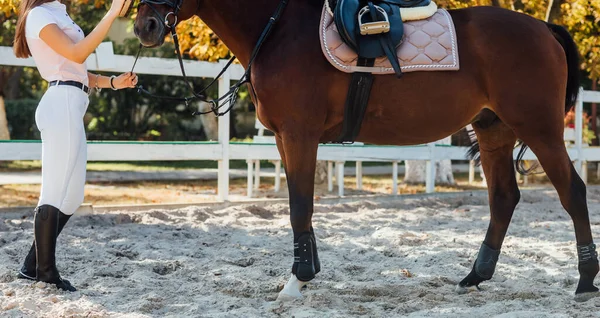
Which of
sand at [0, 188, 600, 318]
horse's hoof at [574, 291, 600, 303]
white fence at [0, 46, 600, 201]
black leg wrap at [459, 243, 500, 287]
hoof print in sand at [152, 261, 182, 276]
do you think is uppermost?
white fence at [0, 46, 600, 201]

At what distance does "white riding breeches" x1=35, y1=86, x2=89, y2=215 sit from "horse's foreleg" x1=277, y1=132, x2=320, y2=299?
3.70ft

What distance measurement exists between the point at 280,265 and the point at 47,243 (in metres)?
1.55

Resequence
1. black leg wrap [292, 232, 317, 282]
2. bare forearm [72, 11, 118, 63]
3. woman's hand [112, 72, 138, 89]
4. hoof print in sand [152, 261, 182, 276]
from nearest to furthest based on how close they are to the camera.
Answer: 1. bare forearm [72, 11, 118, 63]
2. black leg wrap [292, 232, 317, 282]
3. woman's hand [112, 72, 138, 89]
4. hoof print in sand [152, 261, 182, 276]

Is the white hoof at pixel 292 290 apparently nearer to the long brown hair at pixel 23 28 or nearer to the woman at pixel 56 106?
the woman at pixel 56 106

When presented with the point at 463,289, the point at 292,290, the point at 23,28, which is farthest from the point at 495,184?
the point at 23,28

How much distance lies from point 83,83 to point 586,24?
27.3 feet

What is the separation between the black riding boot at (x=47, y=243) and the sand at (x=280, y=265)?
0.07 metres

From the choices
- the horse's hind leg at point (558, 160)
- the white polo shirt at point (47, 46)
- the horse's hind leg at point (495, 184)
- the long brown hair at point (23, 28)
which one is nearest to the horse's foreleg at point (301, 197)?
the horse's hind leg at point (495, 184)

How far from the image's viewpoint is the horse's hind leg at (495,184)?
4125 millimetres

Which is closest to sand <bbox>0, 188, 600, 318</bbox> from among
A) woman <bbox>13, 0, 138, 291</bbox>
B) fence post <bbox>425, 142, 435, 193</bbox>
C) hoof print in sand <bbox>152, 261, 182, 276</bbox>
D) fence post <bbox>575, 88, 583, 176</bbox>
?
hoof print in sand <bbox>152, 261, 182, 276</bbox>

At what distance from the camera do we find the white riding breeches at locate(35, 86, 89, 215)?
3734 mm

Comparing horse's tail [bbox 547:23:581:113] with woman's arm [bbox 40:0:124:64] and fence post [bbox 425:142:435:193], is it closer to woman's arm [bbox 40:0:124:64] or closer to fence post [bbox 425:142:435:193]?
woman's arm [bbox 40:0:124:64]

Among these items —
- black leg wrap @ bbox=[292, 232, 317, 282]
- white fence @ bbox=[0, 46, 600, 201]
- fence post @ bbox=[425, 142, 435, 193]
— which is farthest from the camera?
fence post @ bbox=[425, 142, 435, 193]

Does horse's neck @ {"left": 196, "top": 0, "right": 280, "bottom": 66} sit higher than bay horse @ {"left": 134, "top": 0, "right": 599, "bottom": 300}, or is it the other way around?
horse's neck @ {"left": 196, "top": 0, "right": 280, "bottom": 66}
